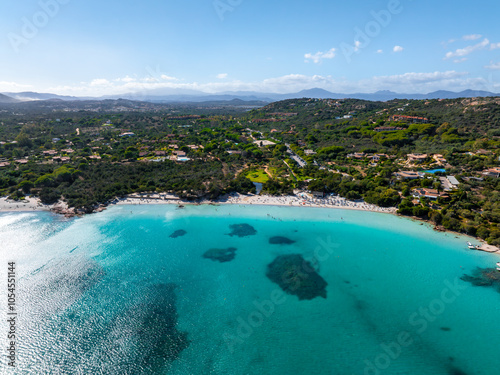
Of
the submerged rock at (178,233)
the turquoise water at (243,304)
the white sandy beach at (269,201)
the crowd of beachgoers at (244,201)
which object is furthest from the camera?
the white sandy beach at (269,201)

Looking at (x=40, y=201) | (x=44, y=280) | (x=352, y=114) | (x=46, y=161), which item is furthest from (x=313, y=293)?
(x=352, y=114)

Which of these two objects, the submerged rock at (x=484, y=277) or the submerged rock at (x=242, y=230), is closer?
the submerged rock at (x=484, y=277)

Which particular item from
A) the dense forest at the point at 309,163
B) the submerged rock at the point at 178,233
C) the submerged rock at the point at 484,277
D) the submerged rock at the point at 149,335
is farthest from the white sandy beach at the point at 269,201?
the submerged rock at the point at 149,335

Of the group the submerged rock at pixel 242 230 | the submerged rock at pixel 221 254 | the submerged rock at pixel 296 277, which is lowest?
the submerged rock at pixel 221 254

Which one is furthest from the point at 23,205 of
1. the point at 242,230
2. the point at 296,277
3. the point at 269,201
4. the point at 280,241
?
the point at 296,277

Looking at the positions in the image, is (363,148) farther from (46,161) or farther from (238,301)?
(46,161)

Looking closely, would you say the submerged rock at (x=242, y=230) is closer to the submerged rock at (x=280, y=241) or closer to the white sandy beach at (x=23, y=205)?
the submerged rock at (x=280, y=241)

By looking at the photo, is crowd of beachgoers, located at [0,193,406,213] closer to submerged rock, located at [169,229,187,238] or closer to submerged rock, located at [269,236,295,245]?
submerged rock, located at [169,229,187,238]
